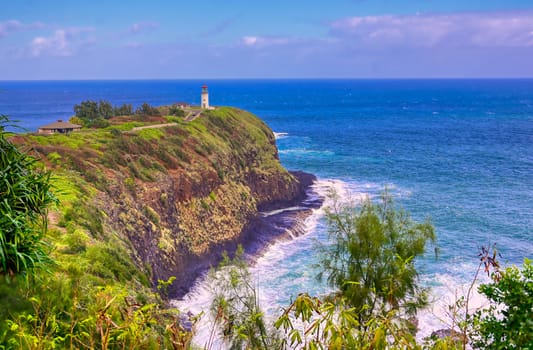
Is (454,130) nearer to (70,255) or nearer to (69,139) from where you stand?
(69,139)

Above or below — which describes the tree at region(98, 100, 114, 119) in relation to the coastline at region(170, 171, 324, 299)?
above

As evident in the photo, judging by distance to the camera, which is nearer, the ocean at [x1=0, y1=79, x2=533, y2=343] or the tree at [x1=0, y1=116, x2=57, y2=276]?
the tree at [x1=0, y1=116, x2=57, y2=276]

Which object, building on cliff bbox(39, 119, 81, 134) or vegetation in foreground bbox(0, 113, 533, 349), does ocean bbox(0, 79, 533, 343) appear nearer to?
vegetation in foreground bbox(0, 113, 533, 349)

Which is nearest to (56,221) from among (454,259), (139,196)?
(139,196)

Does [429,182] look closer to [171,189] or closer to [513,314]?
[171,189]

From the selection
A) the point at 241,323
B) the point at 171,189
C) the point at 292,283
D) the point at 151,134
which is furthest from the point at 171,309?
the point at 151,134

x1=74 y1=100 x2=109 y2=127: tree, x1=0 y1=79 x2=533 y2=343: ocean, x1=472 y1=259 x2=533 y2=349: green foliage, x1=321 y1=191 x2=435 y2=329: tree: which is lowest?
x1=0 y1=79 x2=533 y2=343: ocean

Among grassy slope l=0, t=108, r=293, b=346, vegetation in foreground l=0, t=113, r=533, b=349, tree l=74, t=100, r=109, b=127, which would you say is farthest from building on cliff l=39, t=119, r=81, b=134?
vegetation in foreground l=0, t=113, r=533, b=349
